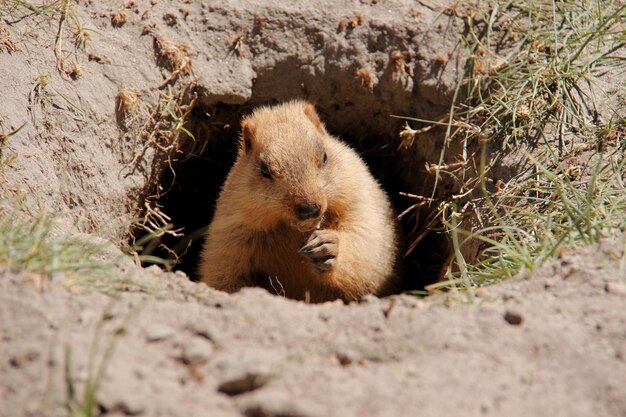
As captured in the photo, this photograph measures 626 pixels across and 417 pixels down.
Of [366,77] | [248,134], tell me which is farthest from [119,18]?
[366,77]

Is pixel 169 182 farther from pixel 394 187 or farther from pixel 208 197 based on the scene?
pixel 394 187

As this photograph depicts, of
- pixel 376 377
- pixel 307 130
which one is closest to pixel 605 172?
pixel 307 130

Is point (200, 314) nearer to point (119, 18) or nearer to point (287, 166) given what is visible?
point (287, 166)

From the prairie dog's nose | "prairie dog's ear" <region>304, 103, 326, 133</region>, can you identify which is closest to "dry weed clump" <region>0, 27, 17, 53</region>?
"prairie dog's ear" <region>304, 103, 326, 133</region>

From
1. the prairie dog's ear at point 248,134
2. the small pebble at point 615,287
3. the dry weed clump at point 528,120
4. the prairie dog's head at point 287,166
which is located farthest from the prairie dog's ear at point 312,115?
the small pebble at point 615,287

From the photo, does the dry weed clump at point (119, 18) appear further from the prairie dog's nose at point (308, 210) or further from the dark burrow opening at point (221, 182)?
the prairie dog's nose at point (308, 210)

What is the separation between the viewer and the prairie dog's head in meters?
4.37

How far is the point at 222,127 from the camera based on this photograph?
249 inches

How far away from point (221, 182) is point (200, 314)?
4458 millimetres

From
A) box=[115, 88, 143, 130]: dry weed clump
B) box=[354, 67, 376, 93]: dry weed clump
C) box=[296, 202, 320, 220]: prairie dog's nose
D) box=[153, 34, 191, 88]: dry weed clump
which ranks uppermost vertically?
box=[153, 34, 191, 88]: dry weed clump

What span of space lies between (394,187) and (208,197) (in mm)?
2076

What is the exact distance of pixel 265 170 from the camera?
4.70 meters

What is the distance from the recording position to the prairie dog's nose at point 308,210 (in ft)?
14.0

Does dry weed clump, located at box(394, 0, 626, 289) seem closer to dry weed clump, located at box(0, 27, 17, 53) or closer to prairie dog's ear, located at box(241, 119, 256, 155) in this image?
prairie dog's ear, located at box(241, 119, 256, 155)
